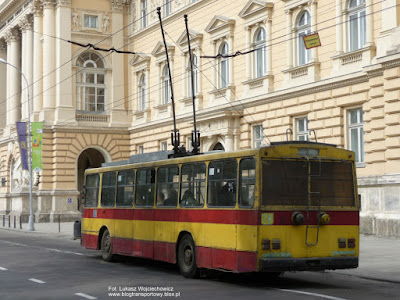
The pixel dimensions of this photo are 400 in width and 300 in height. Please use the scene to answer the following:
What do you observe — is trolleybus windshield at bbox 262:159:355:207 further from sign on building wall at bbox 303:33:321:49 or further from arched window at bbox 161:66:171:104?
arched window at bbox 161:66:171:104

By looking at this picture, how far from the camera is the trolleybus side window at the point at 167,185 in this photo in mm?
17141

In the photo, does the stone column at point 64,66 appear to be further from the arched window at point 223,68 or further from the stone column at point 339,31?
the stone column at point 339,31

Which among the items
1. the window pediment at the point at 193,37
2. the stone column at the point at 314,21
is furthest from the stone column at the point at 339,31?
the window pediment at the point at 193,37

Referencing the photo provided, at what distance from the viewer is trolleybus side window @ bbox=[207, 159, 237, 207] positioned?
14.8 meters

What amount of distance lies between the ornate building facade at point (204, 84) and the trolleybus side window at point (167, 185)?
8890 millimetres

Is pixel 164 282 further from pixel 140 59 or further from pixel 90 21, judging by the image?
pixel 90 21

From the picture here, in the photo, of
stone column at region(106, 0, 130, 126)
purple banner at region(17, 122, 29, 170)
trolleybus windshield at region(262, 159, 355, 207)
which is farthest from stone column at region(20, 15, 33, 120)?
trolleybus windshield at region(262, 159, 355, 207)

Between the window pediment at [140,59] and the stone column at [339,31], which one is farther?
the window pediment at [140,59]

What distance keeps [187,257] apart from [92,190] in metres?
6.48

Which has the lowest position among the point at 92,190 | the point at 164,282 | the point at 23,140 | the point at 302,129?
the point at 164,282

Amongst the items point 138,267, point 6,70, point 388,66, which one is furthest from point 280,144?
point 6,70

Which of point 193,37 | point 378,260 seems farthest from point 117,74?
point 378,260

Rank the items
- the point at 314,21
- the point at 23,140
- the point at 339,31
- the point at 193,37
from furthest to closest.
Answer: the point at 23,140 → the point at 193,37 → the point at 314,21 → the point at 339,31

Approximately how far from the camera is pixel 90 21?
49.8 m
